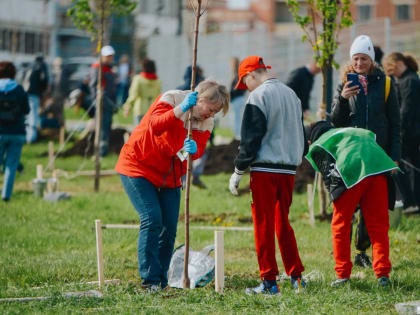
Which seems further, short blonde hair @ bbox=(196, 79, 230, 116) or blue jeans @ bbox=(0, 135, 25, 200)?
blue jeans @ bbox=(0, 135, 25, 200)

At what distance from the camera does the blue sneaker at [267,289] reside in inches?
228

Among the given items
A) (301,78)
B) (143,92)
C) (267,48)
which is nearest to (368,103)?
(301,78)

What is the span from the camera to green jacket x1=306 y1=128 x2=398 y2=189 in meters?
5.83

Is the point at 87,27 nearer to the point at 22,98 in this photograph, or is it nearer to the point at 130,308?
the point at 22,98

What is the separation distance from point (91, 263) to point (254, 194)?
2.17m

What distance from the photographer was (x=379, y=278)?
5.91m

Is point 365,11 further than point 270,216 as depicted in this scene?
Yes

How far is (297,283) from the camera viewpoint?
5938 mm

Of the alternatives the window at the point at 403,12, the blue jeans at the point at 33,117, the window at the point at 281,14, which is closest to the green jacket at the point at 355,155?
the blue jeans at the point at 33,117

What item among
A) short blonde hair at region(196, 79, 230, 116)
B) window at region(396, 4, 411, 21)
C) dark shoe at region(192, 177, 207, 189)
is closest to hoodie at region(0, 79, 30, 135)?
dark shoe at region(192, 177, 207, 189)

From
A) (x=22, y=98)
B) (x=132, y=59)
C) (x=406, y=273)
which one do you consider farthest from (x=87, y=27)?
(x=132, y=59)

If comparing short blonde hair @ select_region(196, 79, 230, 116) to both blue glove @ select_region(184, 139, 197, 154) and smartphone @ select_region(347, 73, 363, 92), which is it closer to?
blue glove @ select_region(184, 139, 197, 154)

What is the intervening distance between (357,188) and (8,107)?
6.48 metres

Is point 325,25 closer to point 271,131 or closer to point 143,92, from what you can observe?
point 271,131
